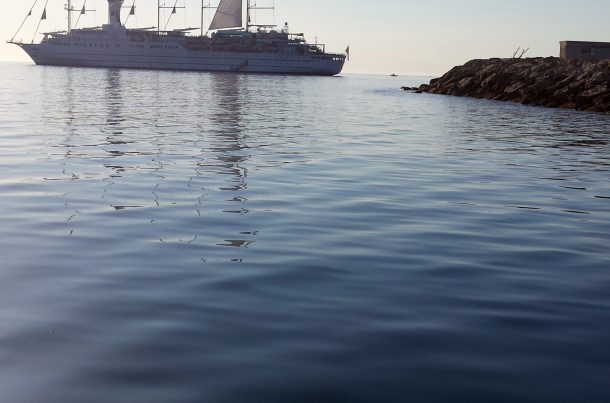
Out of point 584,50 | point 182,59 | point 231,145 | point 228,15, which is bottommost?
point 231,145

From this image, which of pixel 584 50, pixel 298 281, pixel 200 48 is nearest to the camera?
pixel 298 281

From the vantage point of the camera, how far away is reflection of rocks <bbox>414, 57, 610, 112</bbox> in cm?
5097

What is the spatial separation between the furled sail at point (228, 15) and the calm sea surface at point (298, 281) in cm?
11820

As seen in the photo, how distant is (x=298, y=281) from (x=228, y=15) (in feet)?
425

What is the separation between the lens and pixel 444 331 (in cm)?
580

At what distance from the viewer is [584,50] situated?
7675 centimetres

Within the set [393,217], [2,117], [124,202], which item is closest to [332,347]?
[393,217]

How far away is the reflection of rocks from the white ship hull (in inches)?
2193

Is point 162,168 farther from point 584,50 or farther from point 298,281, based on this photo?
point 584,50

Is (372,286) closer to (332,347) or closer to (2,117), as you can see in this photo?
(332,347)

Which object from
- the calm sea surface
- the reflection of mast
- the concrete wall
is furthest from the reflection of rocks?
the calm sea surface

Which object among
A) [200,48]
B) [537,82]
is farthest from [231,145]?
[200,48]

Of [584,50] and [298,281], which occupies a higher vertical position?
[584,50]

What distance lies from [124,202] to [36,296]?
4827mm
